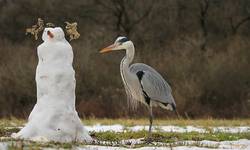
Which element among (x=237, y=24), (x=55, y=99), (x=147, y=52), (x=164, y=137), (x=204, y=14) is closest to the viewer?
(x=55, y=99)

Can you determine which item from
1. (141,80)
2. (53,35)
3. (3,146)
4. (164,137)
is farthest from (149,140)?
(3,146)

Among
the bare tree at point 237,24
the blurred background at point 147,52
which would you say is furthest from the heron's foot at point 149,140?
the bare tree at point 237,24

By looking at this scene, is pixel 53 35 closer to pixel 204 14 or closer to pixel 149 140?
pixel 149 140

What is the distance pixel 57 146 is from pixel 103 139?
3.34 metres

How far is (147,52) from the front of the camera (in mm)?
35094

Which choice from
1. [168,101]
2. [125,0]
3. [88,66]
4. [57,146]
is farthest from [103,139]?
[125,0]

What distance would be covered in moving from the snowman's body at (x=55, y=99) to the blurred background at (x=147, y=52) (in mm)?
18537

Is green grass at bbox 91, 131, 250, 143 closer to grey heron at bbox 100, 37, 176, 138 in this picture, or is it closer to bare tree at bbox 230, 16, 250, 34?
grey heron at bbox 100, 37, 176, 138

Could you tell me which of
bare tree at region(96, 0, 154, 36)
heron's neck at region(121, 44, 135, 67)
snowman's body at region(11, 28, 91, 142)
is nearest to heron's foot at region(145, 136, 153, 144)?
snowman's body at region(11, 28, 91, 142)

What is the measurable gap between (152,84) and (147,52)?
72.9ft

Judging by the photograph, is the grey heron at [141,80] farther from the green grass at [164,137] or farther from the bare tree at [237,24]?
the bare tree at [237,24]

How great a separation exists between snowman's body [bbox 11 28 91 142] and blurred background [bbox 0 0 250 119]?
60.8 ft

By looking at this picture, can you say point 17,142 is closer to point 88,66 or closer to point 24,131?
point 24,131

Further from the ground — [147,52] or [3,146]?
[147,52]
